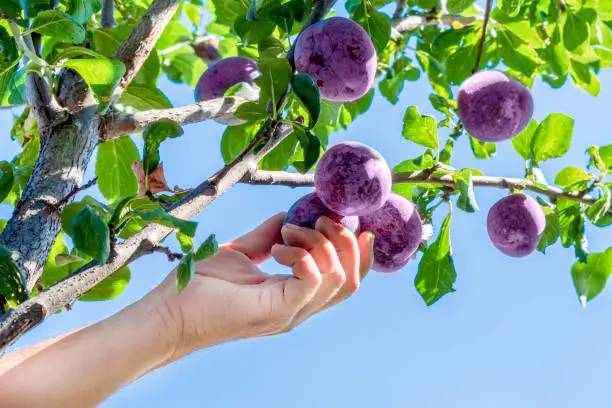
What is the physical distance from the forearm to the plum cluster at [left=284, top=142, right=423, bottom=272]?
0.94 feet

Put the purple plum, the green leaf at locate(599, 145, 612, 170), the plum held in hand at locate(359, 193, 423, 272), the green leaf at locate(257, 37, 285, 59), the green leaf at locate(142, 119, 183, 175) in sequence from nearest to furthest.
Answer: the green leaf at locate(142, 119, 183, 175) → the plum held in hand at locate(359, 193, 423, 272) → the green leaf at locate(257, 37, 285, 59) → the purple plum → the green leaf at locate(599, 145, 612, 170)

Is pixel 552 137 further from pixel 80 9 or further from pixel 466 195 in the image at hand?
pixel 80 9

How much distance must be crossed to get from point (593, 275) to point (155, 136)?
4.12 feet

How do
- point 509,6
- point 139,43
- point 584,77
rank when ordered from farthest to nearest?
point 584,77
point 509,6
point 139,43

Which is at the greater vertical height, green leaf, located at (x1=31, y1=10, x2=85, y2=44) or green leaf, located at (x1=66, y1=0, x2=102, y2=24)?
green leaf, located at (x1=66, y1=0, x2=102, y2=24)

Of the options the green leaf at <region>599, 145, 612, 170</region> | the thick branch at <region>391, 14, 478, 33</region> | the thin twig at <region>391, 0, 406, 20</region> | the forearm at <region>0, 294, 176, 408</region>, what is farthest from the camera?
the thick branch at <region>391, 14, 478, 33</region>

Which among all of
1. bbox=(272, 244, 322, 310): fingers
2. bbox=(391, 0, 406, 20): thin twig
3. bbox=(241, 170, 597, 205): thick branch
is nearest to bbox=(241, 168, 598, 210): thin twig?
bbox=(241, 170, 597, 205): thick branch

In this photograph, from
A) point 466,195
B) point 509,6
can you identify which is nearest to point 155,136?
point 466,195

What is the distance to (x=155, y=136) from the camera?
1024 millimetres

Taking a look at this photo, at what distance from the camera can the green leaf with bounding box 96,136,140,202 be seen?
1.66 meters

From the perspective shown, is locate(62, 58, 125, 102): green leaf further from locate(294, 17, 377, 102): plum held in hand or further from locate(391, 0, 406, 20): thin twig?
locate(391, 0, 406, 20): thin twig

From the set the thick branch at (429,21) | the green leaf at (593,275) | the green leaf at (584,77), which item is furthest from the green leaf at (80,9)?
the green leaf at (584,77)

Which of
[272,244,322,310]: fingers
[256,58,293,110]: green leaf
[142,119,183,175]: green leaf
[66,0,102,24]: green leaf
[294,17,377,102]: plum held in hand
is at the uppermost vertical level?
[66,0,102,24]: green leaf

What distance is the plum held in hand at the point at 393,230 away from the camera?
1234 mm
